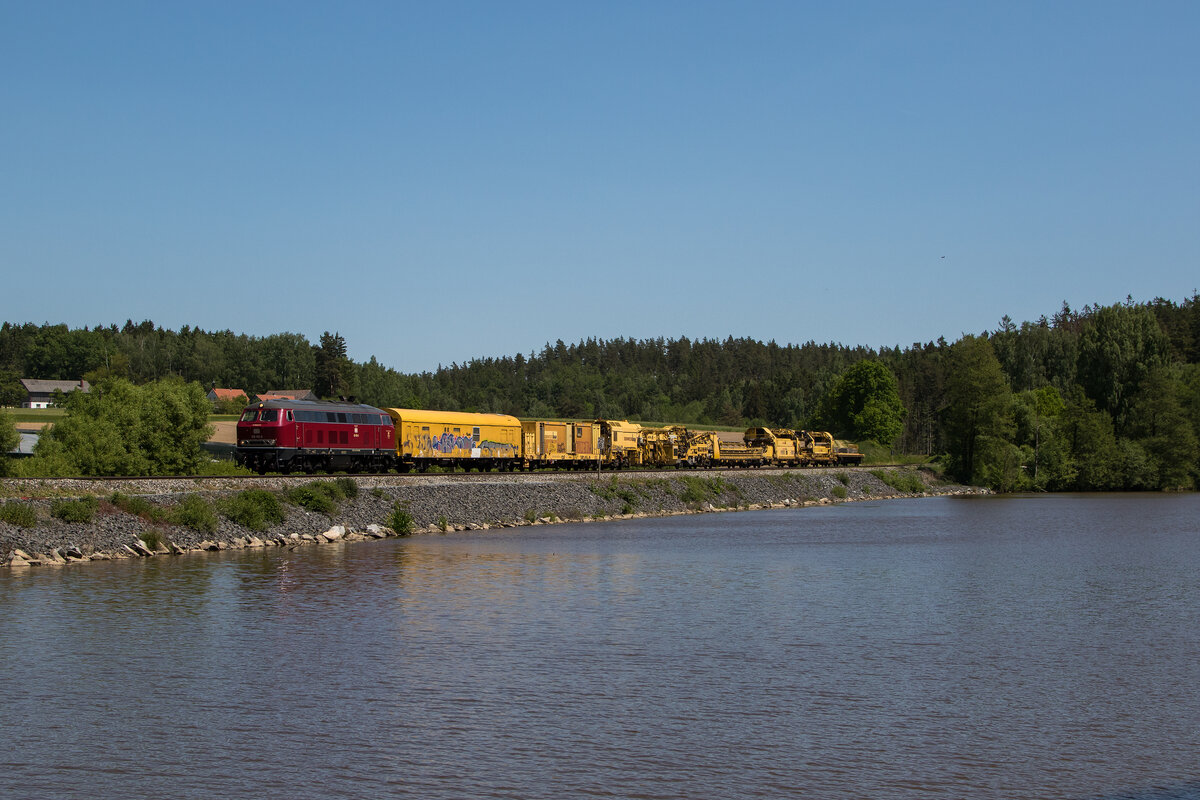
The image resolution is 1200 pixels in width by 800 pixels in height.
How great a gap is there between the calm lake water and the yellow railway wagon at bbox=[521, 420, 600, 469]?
106ft

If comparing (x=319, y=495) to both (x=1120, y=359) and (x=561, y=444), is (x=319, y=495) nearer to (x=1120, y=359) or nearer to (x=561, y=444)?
(x=561, y=444)

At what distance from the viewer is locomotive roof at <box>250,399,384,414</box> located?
169ft

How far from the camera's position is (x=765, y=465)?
97562 mm

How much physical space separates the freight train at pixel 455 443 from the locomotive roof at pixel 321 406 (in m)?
0.06

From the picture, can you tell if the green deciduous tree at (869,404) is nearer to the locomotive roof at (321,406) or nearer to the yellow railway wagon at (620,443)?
the yellow railway wagon at (620,443)

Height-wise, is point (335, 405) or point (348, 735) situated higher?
point (335, 405)

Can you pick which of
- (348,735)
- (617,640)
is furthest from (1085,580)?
(348,735)

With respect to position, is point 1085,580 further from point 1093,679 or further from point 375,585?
point 375,585

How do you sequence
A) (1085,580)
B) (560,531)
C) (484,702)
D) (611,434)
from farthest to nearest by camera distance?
(611,434)
(560,531)
(1085,580)
(484,702)

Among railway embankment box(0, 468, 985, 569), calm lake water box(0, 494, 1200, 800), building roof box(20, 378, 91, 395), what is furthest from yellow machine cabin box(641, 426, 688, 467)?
building roof box(20, 378, 91, 395)

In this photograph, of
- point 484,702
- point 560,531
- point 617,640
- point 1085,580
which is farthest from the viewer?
point 560,531

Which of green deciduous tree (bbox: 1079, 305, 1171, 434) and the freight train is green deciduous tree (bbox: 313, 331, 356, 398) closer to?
the freight train

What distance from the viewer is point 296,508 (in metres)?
45.6

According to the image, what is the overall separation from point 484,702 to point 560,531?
34397 mm
